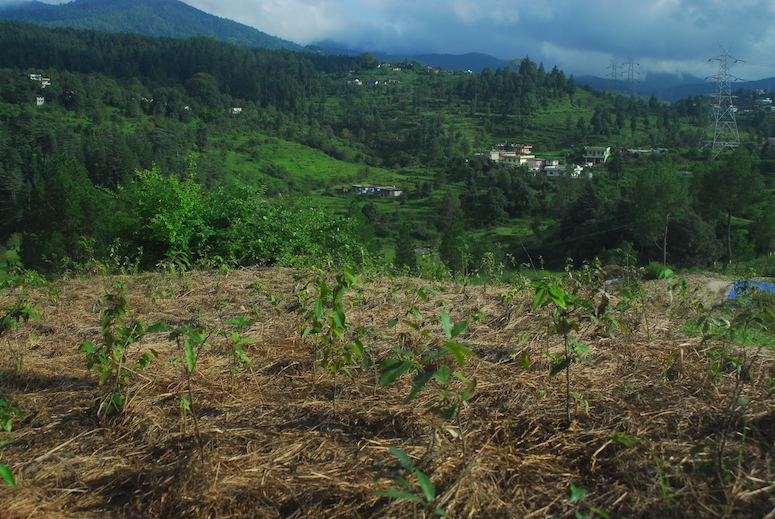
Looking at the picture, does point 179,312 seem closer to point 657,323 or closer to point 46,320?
point 46,320

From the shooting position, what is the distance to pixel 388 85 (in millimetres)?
122062

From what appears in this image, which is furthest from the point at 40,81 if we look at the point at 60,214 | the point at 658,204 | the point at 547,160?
the point at 658,204

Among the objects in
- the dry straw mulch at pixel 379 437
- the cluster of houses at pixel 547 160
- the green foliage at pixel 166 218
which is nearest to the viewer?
the dry straw mulch at pixel 379 437

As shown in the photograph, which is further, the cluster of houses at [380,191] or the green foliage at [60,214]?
the cluster of houses at [380,191]

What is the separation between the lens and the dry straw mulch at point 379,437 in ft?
6.03

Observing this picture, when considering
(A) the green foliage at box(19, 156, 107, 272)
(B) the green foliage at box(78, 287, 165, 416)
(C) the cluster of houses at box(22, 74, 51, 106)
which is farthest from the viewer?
(C) the cluster of houses at box(22, 74, 51, 106)

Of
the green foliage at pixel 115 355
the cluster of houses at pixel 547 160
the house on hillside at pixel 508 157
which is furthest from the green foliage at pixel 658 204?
the house on hillside at pixel 508 157

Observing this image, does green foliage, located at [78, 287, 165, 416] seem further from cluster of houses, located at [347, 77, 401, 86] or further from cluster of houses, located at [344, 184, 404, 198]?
cluster of houses, located at [347, 77, 401, 86]

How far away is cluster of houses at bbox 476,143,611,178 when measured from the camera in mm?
61122

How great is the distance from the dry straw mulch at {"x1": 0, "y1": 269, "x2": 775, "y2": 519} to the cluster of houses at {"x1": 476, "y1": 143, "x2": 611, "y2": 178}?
2327 inches

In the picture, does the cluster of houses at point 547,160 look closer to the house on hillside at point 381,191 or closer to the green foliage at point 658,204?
the house on hillside at point 381,191

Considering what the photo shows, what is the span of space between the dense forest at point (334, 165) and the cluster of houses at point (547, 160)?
1.57m

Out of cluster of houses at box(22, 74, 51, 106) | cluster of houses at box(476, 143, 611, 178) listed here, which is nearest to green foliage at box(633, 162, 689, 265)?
cluster of houses at box(476, 143, 611, 178)

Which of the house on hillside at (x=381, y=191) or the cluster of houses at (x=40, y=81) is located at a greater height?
the cluster of houses at (x=40, y=81)
